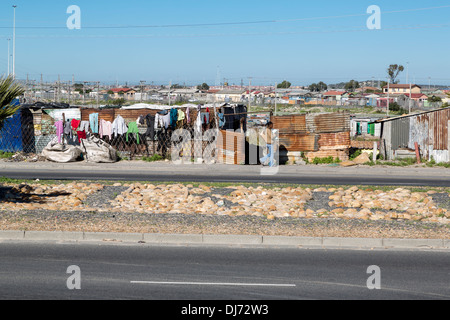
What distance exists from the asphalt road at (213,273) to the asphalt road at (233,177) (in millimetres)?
10384

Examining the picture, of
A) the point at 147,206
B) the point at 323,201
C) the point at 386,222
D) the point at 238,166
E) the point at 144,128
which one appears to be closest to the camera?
the point at 386,222

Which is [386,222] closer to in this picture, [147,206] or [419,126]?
[147,206]

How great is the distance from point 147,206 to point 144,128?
1396cm

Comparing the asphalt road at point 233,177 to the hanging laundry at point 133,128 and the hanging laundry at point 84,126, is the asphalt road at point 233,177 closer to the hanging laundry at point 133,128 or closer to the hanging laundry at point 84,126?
the hanging laundry at point 133,128

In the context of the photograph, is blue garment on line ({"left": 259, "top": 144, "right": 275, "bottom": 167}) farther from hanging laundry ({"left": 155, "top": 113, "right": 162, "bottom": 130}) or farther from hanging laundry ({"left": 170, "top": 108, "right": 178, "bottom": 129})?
hanging laundry ({"left": 155, "top": 113, "right": 162, "bottom": 130})

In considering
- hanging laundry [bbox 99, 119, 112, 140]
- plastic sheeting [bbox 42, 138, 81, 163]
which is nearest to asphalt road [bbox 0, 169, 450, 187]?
plastic sheeting [bbox 42, 138, 81, 163]

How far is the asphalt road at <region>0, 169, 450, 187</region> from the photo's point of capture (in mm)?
20219

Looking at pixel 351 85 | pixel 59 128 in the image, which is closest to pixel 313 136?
pixel 59 128

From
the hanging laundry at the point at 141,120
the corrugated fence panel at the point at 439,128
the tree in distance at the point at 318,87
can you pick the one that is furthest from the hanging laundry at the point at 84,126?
the tree in distance at the point at 318,87

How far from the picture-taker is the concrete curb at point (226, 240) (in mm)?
10039

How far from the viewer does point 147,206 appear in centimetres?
1354

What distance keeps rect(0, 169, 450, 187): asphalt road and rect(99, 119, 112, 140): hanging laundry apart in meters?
3.62

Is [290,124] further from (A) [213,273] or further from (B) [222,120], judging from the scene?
(A) [213,273]
